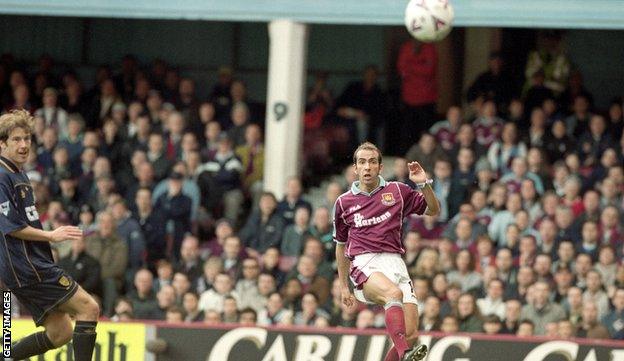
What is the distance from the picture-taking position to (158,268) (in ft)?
60.3

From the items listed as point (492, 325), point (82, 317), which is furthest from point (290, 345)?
point (492, 325)

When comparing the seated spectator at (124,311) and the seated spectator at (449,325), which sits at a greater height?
the seated spectator at (449,325)

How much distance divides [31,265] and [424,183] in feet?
9.71

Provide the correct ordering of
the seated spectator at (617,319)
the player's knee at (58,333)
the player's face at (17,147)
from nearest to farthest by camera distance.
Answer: the player's face at (17,147)
the player's knee at (58,333)
the seated spectator at (617,319)

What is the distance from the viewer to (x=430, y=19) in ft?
52.5

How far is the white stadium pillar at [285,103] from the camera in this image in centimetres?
1961

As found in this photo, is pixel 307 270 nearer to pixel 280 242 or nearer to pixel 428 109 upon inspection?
pixel 280 242

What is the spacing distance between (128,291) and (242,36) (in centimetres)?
652

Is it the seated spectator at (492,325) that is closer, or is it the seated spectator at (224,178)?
the seated spectator at (492,325)

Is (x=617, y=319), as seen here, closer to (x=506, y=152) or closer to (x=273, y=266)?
(x=506, y=152)

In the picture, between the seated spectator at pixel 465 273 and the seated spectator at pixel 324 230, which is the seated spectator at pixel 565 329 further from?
the seated spectator at pixel 324 230

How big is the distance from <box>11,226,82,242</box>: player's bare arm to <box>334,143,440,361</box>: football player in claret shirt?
230 cm

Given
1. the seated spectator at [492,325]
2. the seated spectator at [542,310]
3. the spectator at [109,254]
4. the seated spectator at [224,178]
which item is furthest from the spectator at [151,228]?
the seated spectator at [542,310]

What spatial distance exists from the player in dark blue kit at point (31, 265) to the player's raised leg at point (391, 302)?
2.12 meters
